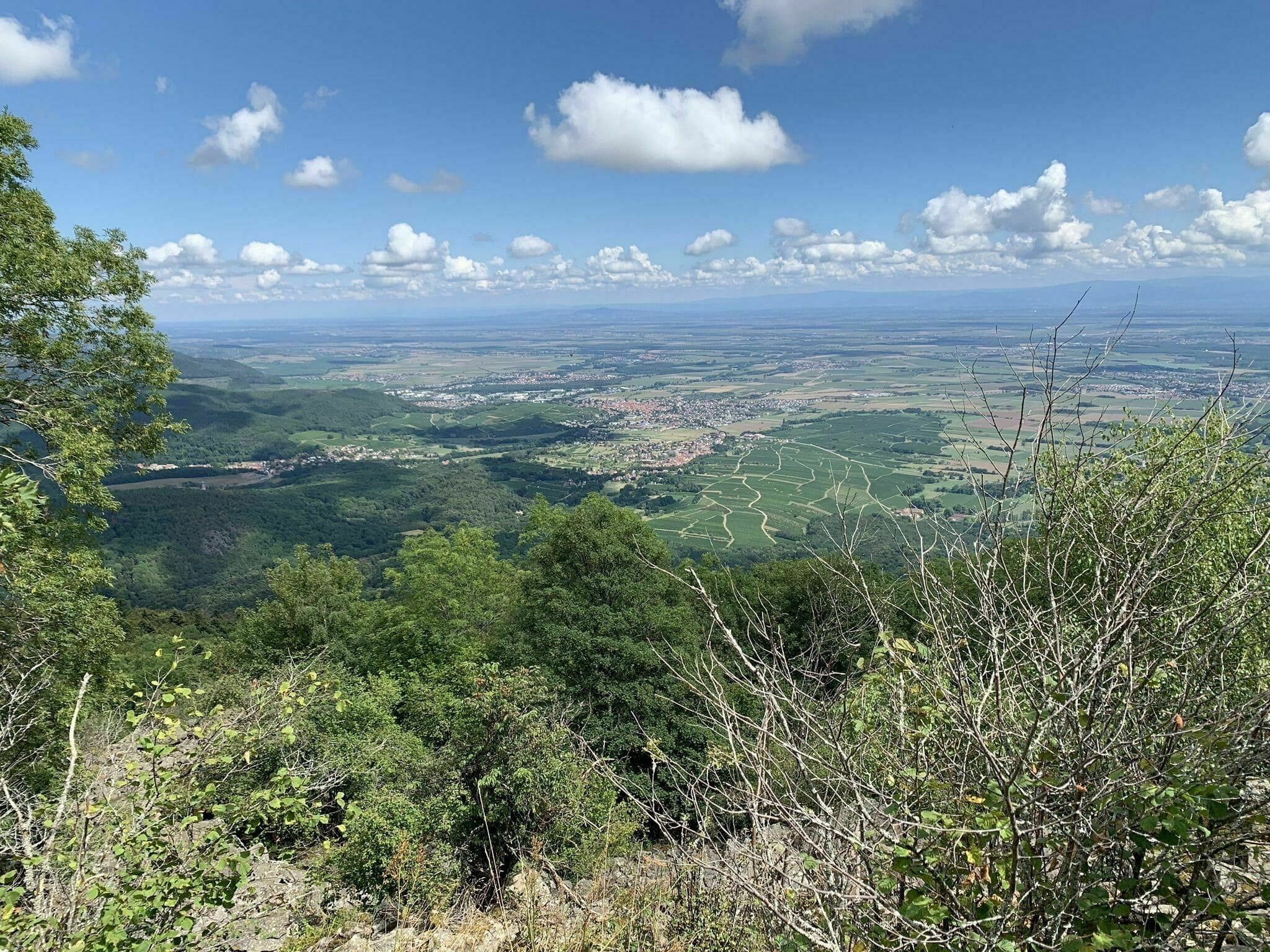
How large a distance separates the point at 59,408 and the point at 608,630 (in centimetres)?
1162

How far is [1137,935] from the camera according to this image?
256cm

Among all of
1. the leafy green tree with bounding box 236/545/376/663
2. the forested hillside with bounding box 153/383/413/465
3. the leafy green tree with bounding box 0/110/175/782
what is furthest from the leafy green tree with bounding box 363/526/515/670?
the forested hillside with bounding box 153/383/413/465

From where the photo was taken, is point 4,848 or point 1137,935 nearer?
point 1137,935

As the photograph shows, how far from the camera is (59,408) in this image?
9.49 m

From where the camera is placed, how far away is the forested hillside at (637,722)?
8.82 feet

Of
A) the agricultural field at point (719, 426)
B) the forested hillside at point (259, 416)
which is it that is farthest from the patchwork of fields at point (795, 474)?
the forested hillside at point (259, 416)

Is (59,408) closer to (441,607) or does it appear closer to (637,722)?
(637,722)

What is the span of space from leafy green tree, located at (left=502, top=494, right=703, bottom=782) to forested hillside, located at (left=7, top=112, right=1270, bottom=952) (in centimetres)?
12

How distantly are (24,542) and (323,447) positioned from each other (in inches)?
5315

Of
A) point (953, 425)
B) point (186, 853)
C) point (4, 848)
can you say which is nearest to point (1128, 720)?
point (186, 853)

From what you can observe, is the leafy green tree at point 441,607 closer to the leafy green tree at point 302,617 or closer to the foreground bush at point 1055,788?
the leafy green tree at point 302,617

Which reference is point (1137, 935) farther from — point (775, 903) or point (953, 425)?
point (953, 425)

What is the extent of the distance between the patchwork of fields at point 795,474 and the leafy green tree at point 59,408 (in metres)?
35.6

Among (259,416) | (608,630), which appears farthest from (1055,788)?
(259,416)
